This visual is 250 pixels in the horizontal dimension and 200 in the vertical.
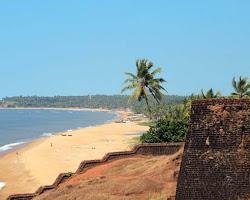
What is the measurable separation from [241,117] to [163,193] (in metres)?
5.51

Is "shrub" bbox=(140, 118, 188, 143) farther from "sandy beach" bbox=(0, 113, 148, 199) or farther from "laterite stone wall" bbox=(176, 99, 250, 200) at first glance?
"laterite stone wall" bbox=(176, 99, 250, 200)

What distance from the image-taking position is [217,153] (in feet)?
49.2

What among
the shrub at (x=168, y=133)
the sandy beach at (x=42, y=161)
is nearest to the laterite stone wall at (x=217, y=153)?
the shrub at (x=168, y=133)

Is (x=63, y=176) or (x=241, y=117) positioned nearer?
(x=241, y=117)

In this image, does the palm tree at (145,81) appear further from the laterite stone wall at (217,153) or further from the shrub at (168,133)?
the laterite stone wall at (217,153)

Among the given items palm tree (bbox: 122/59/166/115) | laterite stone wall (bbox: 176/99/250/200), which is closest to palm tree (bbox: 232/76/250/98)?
palm tree (bbox: 122/59/166/115)

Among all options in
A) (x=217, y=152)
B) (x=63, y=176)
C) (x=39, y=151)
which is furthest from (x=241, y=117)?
(x=39, y=151)

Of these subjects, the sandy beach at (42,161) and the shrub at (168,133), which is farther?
the sandy beach at (42,161)

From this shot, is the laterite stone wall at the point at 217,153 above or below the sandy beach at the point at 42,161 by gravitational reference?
above

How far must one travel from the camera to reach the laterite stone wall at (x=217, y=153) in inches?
581

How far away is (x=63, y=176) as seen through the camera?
29.8 meters

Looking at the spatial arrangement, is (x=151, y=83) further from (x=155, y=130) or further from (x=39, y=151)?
(x=39, y=151)

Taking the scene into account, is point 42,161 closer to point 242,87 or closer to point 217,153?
point 242,87

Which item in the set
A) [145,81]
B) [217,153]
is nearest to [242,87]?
[145,81]
